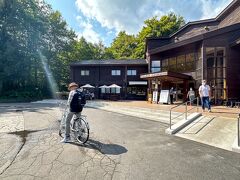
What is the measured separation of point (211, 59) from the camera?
629 inches

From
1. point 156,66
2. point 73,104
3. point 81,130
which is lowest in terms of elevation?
point 81,130

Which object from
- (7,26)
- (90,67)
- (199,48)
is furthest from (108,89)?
(7,26)

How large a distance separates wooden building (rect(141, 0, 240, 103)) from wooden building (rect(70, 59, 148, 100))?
663 cm

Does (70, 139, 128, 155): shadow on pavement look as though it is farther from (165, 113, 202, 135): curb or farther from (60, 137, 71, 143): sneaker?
(165, 113, 202, 135): curb

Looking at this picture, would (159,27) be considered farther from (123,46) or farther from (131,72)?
(131,72)

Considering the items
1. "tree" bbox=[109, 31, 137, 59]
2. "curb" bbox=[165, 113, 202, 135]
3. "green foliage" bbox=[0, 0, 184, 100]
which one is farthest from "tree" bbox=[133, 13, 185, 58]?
"curb" bbox=[165, 113, 202, 135]

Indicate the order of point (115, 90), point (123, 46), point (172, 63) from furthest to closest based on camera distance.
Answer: point (123, 46)
point (115, 90)
point (172, 63)

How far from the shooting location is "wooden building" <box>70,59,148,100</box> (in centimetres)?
2850

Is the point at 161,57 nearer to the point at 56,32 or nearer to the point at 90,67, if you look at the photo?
the point at 90,67

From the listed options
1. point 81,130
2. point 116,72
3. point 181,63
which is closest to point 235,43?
point 181,63

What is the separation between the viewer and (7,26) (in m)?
28.8

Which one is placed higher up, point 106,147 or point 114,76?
point 114,76

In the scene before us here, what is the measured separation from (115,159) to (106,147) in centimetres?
94

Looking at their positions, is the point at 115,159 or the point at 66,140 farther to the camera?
the point at 66,140
